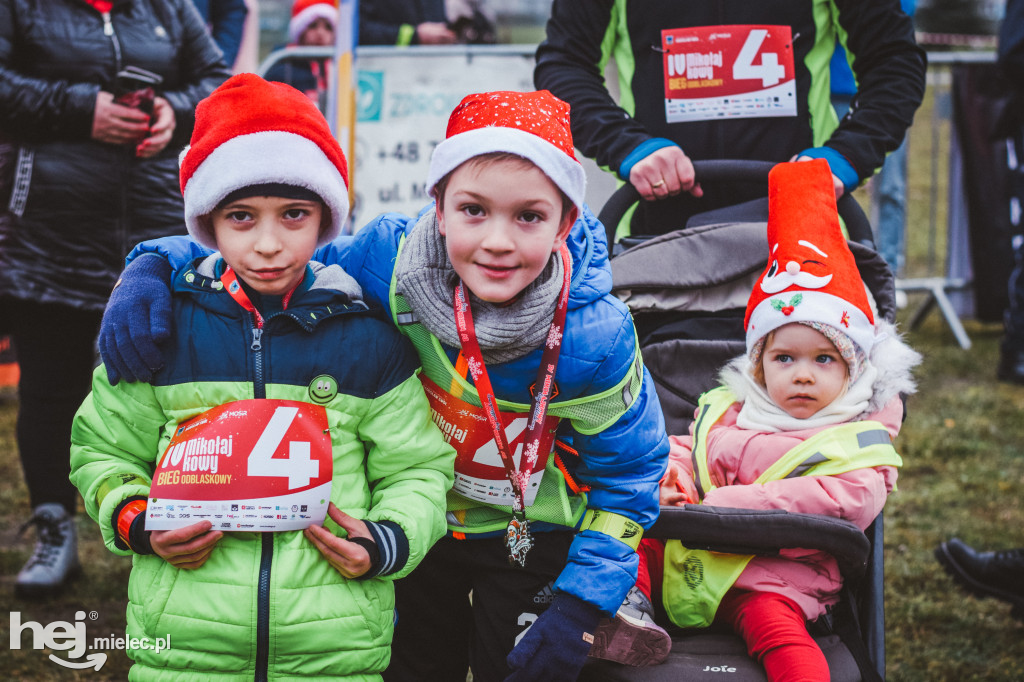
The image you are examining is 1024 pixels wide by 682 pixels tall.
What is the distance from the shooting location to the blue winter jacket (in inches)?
77.5

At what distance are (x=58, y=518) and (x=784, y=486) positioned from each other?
2519 millimetres

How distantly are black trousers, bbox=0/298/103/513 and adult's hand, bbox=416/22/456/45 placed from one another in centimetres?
288

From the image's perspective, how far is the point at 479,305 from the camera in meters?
1.98

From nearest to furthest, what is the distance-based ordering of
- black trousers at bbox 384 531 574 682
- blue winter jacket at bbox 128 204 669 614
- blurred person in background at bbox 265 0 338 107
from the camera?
blue winter jacket at bbox 128 204 669 614
black trousers at bbox 384 531 574 682
blurred person in background at bbox 265 0 338 107

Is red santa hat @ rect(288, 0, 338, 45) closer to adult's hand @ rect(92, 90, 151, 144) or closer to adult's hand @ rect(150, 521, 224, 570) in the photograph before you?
adult's hand @ rect(92, 90, 151, 144)

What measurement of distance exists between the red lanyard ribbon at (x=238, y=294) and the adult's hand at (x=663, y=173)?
1.13m

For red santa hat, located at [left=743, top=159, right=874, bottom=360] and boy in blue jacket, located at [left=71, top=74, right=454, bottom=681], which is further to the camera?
red santa hat, located at [left=743, top=159, right=874, bottom=360]

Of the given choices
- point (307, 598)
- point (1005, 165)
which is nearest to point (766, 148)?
point (307, 598)

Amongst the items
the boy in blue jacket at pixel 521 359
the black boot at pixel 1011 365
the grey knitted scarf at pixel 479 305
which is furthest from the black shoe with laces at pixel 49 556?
the black boot at pixel 1011 365

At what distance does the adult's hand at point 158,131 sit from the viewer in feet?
10.9

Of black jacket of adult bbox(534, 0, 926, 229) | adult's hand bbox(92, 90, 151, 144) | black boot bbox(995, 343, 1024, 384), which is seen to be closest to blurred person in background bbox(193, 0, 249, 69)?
adult's hand bbox(92, 90, 151, 144)

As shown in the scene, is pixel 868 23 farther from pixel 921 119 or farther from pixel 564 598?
pixel 921 119

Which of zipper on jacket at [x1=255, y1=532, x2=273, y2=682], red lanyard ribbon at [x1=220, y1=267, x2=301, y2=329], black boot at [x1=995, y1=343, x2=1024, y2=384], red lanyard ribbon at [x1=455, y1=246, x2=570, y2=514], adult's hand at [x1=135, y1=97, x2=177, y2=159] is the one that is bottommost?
zipper on jacket at [x1=255, y1=532, x2=273, y2=682]

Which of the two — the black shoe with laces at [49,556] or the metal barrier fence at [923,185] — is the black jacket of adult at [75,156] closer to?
the black shoe with laces at [49,556]
